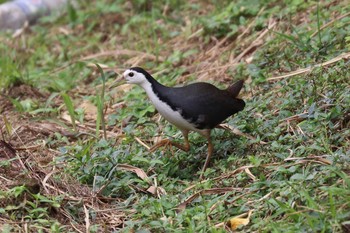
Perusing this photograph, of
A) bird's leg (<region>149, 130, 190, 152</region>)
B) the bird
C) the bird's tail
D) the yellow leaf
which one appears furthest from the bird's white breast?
the yellow leaf

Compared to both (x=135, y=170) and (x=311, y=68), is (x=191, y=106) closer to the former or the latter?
(x=135, y=170)

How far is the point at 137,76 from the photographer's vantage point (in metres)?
5.54

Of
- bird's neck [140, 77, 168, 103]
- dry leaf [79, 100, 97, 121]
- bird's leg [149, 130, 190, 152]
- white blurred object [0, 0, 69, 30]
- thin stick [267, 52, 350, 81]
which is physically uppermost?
bird's neck [140, 77, 168, 103]

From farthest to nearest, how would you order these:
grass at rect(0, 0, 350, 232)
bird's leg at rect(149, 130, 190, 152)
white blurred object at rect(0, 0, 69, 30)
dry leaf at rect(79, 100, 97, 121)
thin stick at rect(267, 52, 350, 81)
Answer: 1. white blurred object at rect(0, 0, 69, 30)
2. dry leaf at rect(79, 100, 97, 121)
3. thin stick at rect(267, 52, 350, 81)
4. bird's leg at rect(149, 130, 190, 152)
5. grass at rect(0, 0, 350, 232)

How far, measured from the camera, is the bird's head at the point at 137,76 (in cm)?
549

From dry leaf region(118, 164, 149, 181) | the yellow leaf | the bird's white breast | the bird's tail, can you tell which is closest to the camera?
the yellow leaf

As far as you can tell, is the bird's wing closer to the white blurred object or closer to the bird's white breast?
the bird's white breast

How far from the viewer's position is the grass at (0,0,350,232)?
4512 mm

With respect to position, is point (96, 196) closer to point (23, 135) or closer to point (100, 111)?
point (100, 111)

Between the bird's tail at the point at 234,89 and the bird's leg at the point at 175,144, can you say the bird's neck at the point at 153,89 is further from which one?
the bird's tail at the point at 234,89

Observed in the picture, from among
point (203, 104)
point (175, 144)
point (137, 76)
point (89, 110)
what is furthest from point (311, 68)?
point (89, 110)

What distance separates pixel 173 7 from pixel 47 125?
9.28ft

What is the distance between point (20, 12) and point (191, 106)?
4.78 metres

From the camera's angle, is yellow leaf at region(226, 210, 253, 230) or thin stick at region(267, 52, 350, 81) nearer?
yellow leaf at region(226, 210, 253, 230)
